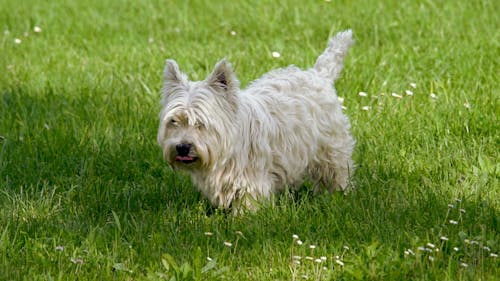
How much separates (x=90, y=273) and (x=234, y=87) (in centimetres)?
146

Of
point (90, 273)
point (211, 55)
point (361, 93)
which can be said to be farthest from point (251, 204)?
point (211, 55)

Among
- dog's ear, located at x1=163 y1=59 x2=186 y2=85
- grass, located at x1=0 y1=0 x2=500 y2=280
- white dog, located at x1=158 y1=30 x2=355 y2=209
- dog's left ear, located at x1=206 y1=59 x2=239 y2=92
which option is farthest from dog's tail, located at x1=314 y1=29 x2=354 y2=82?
dog's ear, located at x1=163 y1=59 x2=186 y2=85

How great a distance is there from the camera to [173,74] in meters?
5.93

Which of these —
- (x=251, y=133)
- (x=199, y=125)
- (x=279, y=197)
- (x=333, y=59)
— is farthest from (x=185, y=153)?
(x=333, y=59)

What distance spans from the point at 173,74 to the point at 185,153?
1.68 ft

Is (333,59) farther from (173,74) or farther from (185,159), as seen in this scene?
(185,159)

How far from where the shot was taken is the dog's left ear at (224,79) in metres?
5.79

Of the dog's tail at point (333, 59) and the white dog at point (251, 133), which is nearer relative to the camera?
the white dog at point (251, 133)

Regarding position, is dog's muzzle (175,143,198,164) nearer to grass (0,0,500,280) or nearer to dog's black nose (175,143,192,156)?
dog's black nose (175,143,192,156)

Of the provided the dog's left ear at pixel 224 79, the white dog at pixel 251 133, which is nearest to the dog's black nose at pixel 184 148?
the white dog at pixel 251 133

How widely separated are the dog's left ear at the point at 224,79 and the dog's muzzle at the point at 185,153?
0.40m

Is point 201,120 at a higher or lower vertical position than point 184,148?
higher

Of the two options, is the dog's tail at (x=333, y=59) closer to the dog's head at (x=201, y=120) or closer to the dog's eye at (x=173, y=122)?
the dog's head at (x=201, y=120)

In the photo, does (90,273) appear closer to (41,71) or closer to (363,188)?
(363,188)
